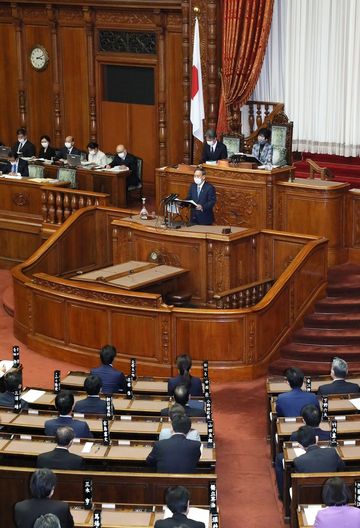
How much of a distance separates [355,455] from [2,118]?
510 inches

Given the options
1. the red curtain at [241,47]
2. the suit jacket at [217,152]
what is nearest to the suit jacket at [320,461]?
the suit jacket at [217,152]

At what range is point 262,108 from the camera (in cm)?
1697

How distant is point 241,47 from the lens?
16.4m

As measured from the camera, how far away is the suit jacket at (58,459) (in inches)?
305

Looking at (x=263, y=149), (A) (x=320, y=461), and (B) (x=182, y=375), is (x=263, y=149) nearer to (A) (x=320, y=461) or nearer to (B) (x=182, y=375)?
(B) (x=182, y=375)

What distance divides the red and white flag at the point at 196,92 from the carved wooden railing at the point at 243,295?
13.5ft

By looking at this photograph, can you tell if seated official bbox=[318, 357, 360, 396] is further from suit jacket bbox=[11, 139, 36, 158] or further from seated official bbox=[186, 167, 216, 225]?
suit jacket bbox=[11, 139, 36, 158]

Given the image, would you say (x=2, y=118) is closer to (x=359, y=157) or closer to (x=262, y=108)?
(x=262, y=108)

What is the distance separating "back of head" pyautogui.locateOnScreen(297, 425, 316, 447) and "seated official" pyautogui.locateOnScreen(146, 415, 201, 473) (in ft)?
2.40

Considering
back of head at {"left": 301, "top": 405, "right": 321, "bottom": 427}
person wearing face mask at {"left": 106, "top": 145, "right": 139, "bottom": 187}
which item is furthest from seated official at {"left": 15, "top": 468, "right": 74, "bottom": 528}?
person wearing face mask at {"left": 106, "top": 145, "right": 139, "bottom": 187}

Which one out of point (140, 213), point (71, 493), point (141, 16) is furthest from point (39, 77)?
point (71, 493)

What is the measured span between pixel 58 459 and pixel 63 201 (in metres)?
8.35

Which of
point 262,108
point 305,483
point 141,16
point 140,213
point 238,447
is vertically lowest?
point 238,447

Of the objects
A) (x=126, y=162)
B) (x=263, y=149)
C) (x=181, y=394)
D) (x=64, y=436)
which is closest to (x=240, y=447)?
(x=181, y=394)
